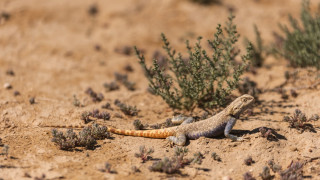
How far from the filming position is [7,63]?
13.2 metres

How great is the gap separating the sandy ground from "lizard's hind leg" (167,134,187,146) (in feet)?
0.69

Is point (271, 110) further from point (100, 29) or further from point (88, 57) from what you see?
point (100, 29)

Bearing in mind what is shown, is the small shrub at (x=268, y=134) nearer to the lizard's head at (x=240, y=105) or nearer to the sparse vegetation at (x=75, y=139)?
the lizard's head at (x=240, y=105)

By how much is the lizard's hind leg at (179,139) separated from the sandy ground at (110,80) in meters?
0.21

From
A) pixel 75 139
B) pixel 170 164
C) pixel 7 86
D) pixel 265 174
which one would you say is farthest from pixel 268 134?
pixel 7 86

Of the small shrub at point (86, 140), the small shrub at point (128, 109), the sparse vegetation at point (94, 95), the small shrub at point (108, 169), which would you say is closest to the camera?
the small shrub at point (108, 169)

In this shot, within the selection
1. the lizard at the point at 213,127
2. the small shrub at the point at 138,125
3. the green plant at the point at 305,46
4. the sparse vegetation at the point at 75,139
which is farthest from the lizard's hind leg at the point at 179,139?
the green plant at the point at 305,46

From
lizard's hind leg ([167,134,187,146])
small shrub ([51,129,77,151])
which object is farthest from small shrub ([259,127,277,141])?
small shrub ([51,129,77,151])

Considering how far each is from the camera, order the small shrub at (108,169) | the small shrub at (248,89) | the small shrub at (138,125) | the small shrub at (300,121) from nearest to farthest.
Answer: the small shrub at (108,169)
the small shrub at (300,121)
the small shrub at (138,125)
the small shrub at (248,89)

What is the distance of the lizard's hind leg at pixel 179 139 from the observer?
7805 mm

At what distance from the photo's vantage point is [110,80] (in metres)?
12.4

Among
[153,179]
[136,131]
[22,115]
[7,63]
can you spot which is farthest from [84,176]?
[7,63]

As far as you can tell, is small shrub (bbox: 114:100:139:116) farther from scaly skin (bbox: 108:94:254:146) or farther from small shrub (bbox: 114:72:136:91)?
small shrub (bbox: 114:72:136:91)

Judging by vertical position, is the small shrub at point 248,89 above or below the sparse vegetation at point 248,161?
above
